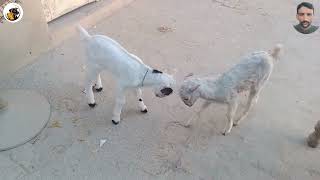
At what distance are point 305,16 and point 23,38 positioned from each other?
2.45 metres

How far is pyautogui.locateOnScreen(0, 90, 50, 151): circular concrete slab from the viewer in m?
2.65

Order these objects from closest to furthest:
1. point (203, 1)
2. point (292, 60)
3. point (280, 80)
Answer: point (280, 80) → point (292, 60) → point (203, 1)

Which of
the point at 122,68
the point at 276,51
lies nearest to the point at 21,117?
the point at 122,68

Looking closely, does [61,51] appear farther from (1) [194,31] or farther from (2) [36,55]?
(1) [194,31]

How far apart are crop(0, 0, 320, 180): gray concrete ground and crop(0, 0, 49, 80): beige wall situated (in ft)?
0.37

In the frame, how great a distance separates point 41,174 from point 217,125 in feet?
4.64

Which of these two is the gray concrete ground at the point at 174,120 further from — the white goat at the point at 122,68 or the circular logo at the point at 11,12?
the circular logo at the point at 11,12

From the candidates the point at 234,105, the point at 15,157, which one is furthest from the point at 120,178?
the point at 234,105

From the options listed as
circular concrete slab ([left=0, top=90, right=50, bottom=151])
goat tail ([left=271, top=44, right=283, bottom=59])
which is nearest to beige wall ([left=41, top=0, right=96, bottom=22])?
circular concrete slab ([left=0, top=90, right=50, bottom=151])

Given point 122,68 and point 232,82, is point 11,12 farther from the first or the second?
point 232,82

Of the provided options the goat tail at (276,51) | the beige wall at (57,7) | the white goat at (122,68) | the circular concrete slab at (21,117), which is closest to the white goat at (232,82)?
the goat tail at (276,51)

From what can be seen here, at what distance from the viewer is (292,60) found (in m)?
3.64

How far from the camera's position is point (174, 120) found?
2.90 meters

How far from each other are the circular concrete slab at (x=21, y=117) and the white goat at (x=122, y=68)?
0.55m
